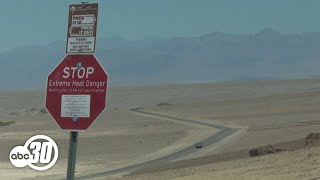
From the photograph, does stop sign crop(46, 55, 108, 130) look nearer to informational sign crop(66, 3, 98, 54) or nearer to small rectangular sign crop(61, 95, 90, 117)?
small rectangular sign crop(61, 95, 90, 117)

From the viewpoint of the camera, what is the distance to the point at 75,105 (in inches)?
311

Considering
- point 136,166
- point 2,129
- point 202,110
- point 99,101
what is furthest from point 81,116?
point 202,110

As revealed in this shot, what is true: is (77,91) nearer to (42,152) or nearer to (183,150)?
(42,152)

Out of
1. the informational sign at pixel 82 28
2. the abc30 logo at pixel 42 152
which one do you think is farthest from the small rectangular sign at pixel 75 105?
the abc30 logo at pixel 42 152

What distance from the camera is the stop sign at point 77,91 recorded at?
7.82 meters

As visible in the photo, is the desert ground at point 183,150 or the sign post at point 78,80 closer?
the sign post at point 78,80

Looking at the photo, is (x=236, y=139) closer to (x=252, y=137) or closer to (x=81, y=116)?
(x=252, y=137)

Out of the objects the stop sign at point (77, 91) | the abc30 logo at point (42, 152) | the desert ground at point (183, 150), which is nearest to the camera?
the stop sign at point (77, 91)

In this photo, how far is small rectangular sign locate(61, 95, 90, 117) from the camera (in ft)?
25.7

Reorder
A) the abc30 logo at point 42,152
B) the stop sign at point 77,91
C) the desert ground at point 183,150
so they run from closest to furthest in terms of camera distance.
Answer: the stop sign at point 77,91
the abc30 logo at point 42,152
the desert ground at point 183,150

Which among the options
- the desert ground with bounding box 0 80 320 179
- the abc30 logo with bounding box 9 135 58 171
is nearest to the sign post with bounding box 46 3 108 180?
the abc30 logo with bounding box 9 135 58 171

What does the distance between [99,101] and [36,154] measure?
179cm

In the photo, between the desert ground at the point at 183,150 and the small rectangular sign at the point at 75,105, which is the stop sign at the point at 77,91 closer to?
the small rectangular sign at the point at 75,105

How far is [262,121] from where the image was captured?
2618 inches
